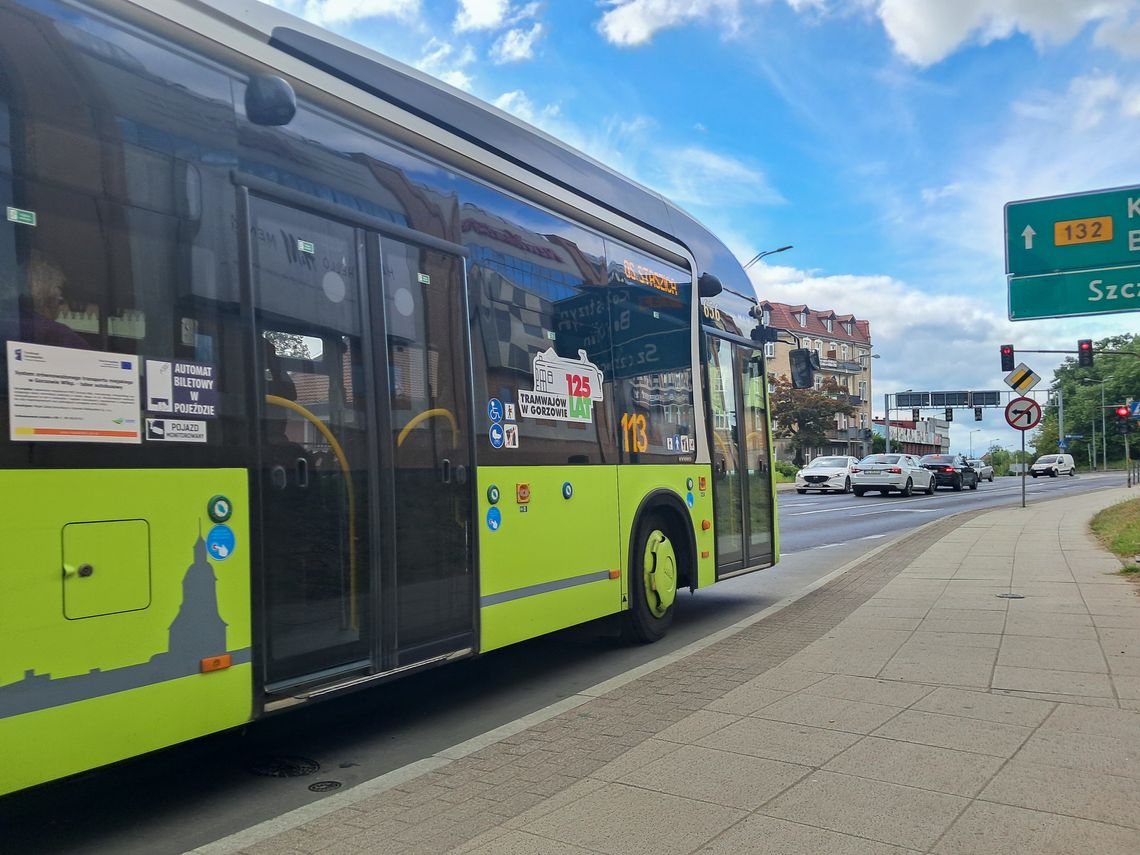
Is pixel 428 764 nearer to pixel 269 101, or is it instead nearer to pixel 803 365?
pixel 269 101

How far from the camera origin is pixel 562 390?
6.34 meters

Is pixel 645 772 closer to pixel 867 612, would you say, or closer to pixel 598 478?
pixel 598 478

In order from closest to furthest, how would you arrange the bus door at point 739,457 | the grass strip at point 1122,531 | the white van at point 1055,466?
the bus door at point 739,457 → the grass strip at point 1122,531 → the white van at point 1055,466

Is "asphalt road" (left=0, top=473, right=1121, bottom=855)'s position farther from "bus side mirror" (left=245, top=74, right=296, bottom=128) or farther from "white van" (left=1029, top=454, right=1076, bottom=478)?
"white van" (left=1029, top=454, right=1076, bottom=478)

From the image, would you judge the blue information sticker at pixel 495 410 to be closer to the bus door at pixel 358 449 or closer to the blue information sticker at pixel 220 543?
the bus door at pixel 358 449

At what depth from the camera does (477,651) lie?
5309 millimetres

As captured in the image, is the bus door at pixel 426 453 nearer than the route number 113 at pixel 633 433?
Yes

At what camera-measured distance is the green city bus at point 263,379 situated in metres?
3.25

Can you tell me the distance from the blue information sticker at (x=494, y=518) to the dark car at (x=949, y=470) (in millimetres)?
35468

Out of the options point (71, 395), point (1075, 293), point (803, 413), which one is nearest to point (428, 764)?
point (71, 395)

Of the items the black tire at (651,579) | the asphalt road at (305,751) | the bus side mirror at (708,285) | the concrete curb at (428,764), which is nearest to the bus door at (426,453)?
the concrete curb at (428,764)

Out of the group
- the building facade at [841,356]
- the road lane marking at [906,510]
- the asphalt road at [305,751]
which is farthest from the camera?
the building facade at [841,356]

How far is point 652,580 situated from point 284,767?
3.56m

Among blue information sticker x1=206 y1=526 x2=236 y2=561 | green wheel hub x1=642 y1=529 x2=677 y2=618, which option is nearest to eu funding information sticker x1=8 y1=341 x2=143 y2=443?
blue information sticker x1=206 y1=526 x2=236 y2=561
